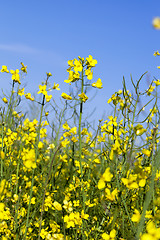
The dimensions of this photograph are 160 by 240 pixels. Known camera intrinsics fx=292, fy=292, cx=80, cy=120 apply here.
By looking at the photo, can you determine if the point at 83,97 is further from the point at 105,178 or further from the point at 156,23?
the point at 156,23

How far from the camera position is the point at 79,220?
5.39 feet

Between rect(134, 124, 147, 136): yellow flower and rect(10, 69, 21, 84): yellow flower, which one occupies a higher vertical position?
rect(10, 69, 21, 84): yellow flower

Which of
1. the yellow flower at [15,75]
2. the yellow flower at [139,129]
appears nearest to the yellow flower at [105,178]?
the yellow flower at [139,129]

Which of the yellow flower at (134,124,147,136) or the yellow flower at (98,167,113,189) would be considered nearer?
the yellow flower at (98,167,113,189)

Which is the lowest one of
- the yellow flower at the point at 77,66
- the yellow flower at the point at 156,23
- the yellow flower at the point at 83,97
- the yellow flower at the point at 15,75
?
the yellow flower at the point at 156,23

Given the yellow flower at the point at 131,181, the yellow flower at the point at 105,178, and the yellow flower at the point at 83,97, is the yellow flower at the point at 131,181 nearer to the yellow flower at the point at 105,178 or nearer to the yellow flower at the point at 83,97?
the yellow flower at the point at 105,178

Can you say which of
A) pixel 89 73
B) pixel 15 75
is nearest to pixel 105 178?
pixel 89 73

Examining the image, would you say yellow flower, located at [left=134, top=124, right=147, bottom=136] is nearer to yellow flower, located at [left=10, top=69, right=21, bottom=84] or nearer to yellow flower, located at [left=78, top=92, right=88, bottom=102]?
yellow flower, located at [left=78, top=92, right=88, bottom=102]

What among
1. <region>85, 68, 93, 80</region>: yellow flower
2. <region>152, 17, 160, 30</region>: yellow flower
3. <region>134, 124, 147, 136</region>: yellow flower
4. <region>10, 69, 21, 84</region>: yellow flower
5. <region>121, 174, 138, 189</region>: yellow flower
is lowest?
<region>121, 174, 138, 189</region>: yellow flower

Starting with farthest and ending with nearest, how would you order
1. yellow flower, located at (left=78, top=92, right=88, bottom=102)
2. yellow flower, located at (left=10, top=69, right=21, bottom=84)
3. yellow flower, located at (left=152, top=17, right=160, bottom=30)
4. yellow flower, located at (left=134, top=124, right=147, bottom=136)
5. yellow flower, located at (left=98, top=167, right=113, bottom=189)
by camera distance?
yellow flower, located at (left=10, top=69, right=21, bottom=84) → yellow flower, located at (left=78, top=92, right=88, bottom=102) → yellow flower, located at (left=134, top=124, right=147, bottom=136) → yellow flower, located at (left=98, top=167, right=113, bottom=189) → yellow flower, located at (left=152, top=17, right=160, bottom=30)

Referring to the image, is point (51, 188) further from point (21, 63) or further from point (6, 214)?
point (21, 63)

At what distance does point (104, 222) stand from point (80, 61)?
1075 mm

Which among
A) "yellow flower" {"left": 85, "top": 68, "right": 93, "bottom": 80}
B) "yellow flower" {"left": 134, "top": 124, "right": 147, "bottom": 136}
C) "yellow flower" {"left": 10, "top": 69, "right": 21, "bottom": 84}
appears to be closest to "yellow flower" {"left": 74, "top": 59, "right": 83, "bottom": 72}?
"yellow flower" {"left": 85, "top": 68, "right": 93, "bottom": 80}

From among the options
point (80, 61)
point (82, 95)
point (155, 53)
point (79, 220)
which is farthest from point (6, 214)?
point (155, 53)
